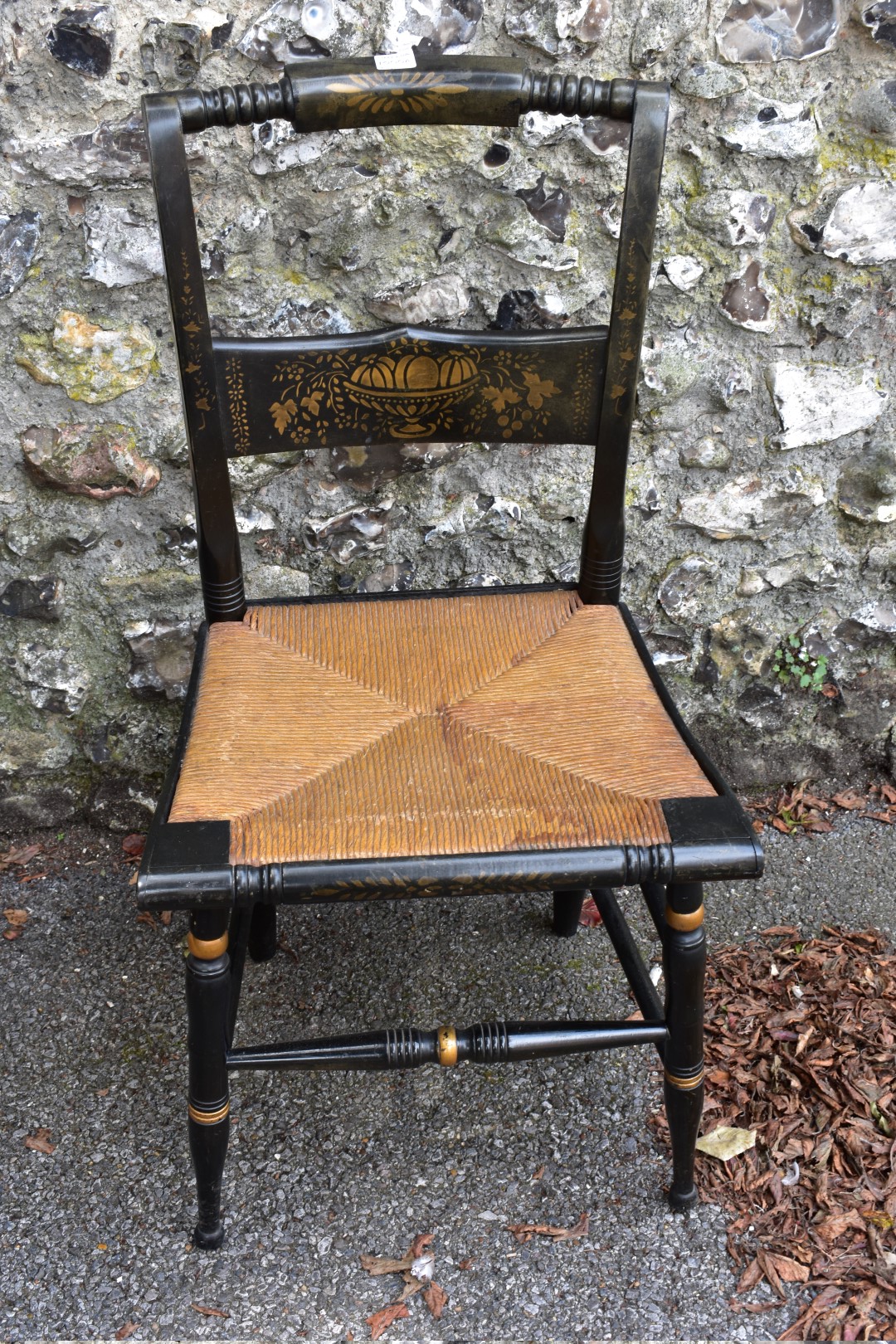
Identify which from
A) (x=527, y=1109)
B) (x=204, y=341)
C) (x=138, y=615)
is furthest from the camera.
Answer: (x=138, y=615)

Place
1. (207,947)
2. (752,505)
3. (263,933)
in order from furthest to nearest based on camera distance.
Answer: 1. (752,505)
2. (263,933)
3. (207,947)

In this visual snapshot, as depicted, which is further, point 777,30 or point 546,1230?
point 777,30

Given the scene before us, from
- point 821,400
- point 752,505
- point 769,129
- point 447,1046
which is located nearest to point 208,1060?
point 447,1046

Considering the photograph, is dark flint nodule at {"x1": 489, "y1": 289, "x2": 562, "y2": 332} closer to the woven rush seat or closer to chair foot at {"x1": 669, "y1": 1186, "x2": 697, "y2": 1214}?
the woven rush seat

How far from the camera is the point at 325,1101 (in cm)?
164

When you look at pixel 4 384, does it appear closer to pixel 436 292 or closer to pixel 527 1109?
pixel 436 292

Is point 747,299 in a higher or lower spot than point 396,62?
lower

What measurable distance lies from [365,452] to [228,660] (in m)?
0.51

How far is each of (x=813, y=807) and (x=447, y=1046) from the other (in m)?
1.07

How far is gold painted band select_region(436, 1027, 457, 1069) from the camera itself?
4.42 ft

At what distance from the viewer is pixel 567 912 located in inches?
73.3

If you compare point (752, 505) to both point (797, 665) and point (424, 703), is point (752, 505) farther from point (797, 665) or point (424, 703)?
point (424, 703)

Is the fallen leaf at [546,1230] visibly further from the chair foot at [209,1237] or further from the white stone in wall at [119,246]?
the white stone in wall at [119,246]

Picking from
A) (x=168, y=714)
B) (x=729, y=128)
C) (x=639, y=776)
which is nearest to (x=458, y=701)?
(x=639, y=776)
